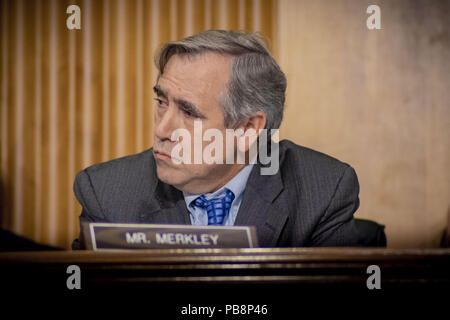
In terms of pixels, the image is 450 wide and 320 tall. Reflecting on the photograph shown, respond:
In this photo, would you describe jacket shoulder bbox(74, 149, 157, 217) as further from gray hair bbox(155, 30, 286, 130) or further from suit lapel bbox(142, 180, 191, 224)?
gray hair bbox(155, 30, 286, 130)

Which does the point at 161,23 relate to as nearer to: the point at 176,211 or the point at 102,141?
the point at 102,141

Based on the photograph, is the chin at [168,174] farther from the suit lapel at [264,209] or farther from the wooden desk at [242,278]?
the wooden desk at [242,278]

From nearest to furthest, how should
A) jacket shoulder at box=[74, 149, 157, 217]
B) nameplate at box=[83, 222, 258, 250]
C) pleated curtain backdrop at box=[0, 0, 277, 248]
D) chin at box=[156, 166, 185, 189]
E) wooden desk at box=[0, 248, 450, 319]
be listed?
wooden desk at box=[0, 248, 450, 319] < nameplate at box=[83, 222, 258, 250] < chin at box=[156, 166, 185, 189] < jacket shoulder at box=[74, 149, 157, 217] < pleated curtain backdrop at box=[0, 0, 277, 248]

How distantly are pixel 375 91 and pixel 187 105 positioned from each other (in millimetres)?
1638

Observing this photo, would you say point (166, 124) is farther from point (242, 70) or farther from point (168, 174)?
point (242, 70)

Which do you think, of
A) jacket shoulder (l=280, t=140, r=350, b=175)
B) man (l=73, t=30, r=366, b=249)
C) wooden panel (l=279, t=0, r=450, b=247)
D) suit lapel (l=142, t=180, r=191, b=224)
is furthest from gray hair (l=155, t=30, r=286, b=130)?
wooden panel (l=279, t=0, r=450, b=247)

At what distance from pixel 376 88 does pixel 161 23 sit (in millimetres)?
1343

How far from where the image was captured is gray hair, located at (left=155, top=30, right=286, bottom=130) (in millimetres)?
1276

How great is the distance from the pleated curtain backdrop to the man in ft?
3.71

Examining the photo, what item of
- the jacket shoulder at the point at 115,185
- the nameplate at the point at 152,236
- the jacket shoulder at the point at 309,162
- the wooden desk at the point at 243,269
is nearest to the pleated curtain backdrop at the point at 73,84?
the jacket shoulder at the point at 115,185

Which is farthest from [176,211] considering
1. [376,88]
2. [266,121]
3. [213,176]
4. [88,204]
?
[376,88]

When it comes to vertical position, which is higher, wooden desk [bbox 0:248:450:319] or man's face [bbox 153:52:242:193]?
man's face [bbox 153:52:242:193]

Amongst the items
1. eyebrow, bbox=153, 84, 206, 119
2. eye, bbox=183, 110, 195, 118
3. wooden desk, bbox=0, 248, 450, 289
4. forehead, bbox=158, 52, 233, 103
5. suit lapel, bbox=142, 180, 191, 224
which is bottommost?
suit lapel, bbox=142, 180, 191, 224

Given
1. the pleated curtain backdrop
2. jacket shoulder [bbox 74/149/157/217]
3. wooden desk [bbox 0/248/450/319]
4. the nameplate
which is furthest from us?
the pleated curtain backdrop
